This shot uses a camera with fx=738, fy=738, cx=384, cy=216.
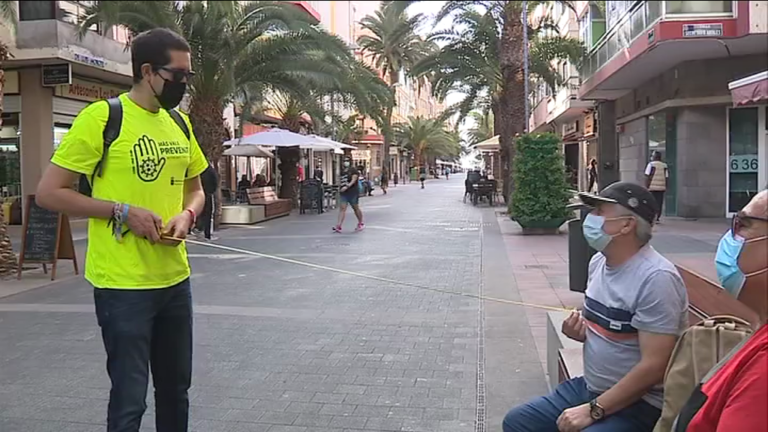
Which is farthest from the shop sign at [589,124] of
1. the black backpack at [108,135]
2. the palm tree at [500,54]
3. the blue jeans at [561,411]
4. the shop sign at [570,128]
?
the black backpack at [108,135]

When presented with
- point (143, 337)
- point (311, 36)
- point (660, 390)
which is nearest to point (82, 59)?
point (311, 36)

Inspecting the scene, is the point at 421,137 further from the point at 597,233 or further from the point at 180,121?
the point at 597,233

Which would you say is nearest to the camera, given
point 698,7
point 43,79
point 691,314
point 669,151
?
point 691,314

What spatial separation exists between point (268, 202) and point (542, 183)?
29.6 ft

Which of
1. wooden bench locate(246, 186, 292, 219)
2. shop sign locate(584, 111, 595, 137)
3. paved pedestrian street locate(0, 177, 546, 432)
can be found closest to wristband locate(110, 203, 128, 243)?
paved pedestrian street locate(0, 177, 546, 432)

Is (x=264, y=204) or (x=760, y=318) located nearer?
(x=760, y=318)

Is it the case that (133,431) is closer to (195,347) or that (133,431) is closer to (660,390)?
(660,390)

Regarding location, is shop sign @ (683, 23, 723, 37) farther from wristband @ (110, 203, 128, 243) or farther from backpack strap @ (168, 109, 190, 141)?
wristband @ (110, 203, 128, 243)

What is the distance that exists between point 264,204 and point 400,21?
334 inches

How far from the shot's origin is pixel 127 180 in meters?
2.89

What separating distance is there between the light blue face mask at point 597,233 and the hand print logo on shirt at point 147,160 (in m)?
1.72

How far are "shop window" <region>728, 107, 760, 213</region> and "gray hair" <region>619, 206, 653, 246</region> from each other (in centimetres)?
1604

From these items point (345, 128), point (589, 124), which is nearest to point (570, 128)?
point (589, 124)

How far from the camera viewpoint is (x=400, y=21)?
2488cm
